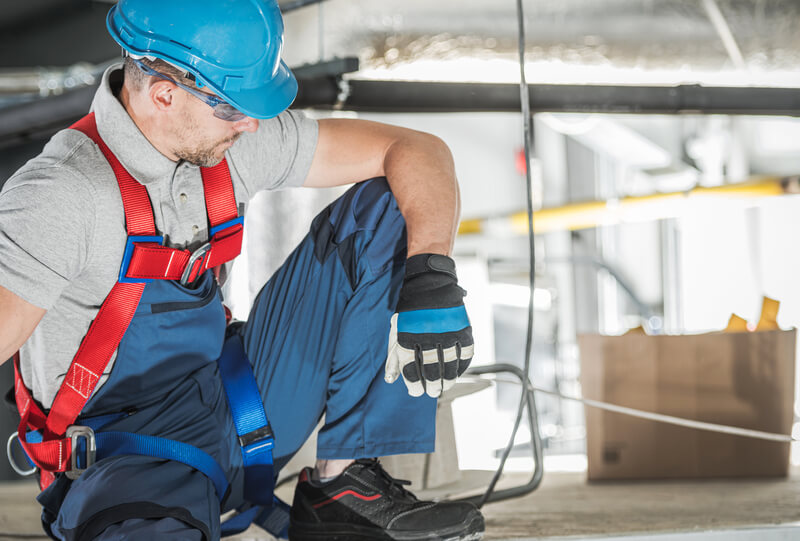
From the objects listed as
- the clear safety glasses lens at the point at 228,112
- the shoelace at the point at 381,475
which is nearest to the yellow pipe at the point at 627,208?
the shoelace at the point at 381,475

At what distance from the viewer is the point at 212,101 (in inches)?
40.3

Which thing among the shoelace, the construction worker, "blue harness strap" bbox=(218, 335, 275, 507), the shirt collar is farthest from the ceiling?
the shoelace

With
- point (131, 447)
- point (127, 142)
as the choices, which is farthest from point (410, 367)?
point (127, 142)

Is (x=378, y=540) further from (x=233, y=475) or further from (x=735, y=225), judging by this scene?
(x=735, y=225)

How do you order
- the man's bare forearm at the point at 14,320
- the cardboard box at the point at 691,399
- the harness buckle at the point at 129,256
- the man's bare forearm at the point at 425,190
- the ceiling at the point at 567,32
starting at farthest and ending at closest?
the ceiling at the point at 567,32 → the cardboard box at the point at 691,399 → the man's bare forearm at the point at 425,190 → the harness buckle at the point at 129,256 → the man's bare forearm at the point at 14,320

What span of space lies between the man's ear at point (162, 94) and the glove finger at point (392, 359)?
0.44 meters

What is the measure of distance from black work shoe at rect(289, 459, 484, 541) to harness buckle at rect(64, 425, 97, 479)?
326 millimetres

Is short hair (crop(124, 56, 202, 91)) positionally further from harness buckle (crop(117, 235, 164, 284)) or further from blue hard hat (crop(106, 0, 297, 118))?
harness buckle (crop(117, 235, 164, 284))

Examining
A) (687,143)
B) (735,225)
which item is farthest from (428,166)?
(735,225)

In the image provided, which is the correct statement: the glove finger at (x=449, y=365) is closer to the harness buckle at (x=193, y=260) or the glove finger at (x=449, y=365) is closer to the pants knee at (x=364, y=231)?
the pants knee at (x=364, y=231)

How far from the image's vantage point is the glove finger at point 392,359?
39.9 inches

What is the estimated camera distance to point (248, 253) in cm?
176

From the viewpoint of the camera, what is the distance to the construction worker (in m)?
0.94

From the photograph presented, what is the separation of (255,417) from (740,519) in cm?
82
